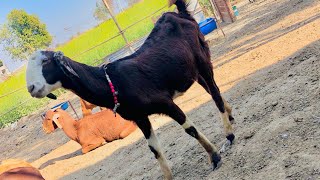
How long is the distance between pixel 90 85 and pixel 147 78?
629 mm

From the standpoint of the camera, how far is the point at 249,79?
22.2 ft

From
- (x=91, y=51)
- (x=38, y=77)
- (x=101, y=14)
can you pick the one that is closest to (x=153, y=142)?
(x=38, y=77)

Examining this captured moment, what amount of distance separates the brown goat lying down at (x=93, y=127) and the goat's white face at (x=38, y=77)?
4561 millimetres

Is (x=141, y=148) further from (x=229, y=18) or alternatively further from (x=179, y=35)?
(x=229, y=18)

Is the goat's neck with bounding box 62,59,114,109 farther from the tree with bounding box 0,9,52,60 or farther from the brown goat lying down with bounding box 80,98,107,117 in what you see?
the tree with bounding box 0,9,52,60

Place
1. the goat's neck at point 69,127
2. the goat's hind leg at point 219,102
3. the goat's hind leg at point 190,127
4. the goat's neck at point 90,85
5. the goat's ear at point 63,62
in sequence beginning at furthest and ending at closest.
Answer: the goat's neck at point 69,127 < the goat's hind leg at point 219,102 < the goat's hind leg at point 190,127 < the goat's neck at point 90,85 < the goat's ear at point 63,62

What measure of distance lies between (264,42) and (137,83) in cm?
597

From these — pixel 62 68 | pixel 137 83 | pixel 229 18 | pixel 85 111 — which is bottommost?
pixel 229 18

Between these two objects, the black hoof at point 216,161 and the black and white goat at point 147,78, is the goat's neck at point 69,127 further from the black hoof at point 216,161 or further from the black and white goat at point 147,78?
the black hoof at point 216,161

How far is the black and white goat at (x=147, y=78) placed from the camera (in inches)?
139

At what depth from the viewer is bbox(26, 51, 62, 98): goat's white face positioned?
134 inches

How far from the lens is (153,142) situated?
165 inches

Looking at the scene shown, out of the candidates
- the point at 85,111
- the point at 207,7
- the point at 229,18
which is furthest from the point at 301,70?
the point at 207,7

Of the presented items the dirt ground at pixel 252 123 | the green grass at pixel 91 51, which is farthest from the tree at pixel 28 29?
the dirt ground at pixel 252 123
